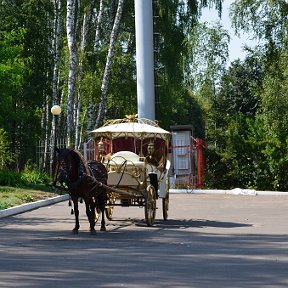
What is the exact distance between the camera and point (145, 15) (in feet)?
123

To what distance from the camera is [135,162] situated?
21.1 m

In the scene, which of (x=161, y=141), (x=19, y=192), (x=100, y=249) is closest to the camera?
(x=100, y=249)

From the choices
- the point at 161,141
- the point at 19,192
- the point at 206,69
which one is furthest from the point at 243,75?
the point at 161,141

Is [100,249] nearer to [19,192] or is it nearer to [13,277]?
[13,277]

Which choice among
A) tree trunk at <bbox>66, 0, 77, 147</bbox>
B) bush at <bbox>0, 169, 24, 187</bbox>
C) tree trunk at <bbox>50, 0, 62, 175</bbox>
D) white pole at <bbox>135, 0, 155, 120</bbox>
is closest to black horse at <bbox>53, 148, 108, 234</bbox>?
bush at <bbox>0, 169, 24, 187</bbox>

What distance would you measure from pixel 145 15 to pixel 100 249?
22.5 metres

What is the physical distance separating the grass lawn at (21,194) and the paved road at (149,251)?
1513mm

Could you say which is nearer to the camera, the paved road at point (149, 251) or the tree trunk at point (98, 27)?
the paved road at point (149, 251)

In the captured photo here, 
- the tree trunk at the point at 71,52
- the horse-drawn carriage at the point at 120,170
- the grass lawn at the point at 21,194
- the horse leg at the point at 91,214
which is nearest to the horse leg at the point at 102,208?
the horse-drawn carriage at the point at 120,170

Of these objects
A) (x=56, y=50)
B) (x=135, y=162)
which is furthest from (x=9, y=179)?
(x=56, y=50)

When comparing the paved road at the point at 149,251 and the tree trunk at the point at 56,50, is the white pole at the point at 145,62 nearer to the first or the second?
the tree trunk at the point at 56,50

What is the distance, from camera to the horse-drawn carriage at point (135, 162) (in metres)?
20.8

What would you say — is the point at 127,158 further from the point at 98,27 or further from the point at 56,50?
the point at 56,50

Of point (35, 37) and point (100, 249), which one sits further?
point (35, 37)
